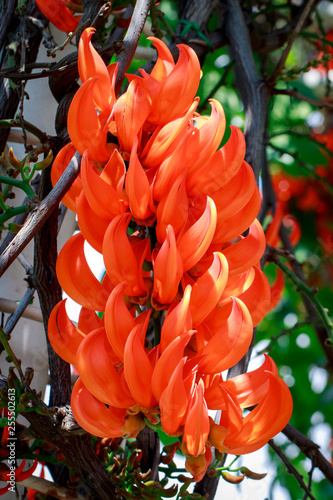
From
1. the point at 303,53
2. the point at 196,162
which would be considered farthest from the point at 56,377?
the point at 303,53

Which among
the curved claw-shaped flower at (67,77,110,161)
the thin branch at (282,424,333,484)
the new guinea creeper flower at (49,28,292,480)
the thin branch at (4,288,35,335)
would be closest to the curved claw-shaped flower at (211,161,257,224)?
the new guinea creeper flower at (49,28,292,480)

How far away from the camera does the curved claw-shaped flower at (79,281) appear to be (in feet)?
1.51

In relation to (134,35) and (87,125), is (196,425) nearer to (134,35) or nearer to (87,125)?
(87,125)

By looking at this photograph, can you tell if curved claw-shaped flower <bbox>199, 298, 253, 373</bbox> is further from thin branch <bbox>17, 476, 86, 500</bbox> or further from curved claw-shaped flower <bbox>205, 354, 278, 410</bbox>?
thin branch <bbox>17, 476, 86, 500</bbox>

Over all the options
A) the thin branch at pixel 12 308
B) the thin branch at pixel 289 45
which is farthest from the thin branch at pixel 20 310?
the thin branch at pixel 289 45

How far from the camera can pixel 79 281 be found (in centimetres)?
46

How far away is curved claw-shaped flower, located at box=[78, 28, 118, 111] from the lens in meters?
0.49

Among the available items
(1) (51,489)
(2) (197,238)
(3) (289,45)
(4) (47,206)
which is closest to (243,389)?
(2) (197,238)

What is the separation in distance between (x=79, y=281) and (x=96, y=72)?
19 centimetres

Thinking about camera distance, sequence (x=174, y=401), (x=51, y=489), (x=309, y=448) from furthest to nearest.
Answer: (x=309, y=448) → (x=51, y=489) → (x=174, y=401)

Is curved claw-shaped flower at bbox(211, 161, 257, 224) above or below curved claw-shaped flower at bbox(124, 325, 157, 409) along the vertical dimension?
above

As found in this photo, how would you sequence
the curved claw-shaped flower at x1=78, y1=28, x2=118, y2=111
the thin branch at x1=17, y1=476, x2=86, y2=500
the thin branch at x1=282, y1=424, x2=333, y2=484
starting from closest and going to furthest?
1. the curved claw-shaped flower at x1=78, y1=28, x2=118, y2=111
2. the thin branch at x1=17, y1=476, x2=86, y2=500
3. the thin branch at x1=282, y1=424, x2=333, y2=484

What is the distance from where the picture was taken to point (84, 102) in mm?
457

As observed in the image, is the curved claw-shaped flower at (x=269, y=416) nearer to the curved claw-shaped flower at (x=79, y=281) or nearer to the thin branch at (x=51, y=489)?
the curved claw-shaped flower at (x=79, y=281)
